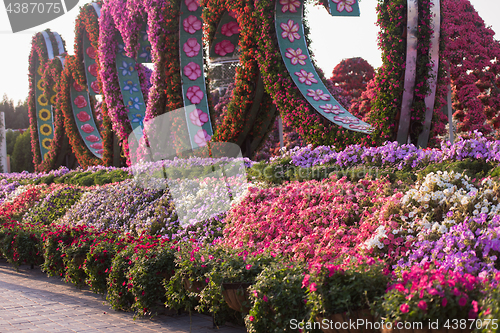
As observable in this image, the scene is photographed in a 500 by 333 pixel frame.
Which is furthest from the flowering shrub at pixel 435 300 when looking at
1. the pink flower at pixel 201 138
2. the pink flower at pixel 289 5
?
the pink flower at pixel 201 138

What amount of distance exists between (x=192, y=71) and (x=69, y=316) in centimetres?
675

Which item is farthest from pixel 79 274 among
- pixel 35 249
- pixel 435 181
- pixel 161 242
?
pixel 435 181

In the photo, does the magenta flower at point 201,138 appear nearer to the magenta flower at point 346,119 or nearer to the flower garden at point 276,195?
the flower garden at point 276,195

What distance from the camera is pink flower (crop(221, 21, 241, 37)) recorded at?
966 cm

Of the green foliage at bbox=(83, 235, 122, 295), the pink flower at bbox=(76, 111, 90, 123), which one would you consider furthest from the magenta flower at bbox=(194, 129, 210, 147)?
the pink flower at bbox=(76, 111, 90, 123)

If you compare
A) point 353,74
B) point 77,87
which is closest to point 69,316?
point 77,87

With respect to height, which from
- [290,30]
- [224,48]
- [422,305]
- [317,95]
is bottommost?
[422,305]

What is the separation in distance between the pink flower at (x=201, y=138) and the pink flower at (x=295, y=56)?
2.98 m

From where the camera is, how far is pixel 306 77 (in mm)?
7945

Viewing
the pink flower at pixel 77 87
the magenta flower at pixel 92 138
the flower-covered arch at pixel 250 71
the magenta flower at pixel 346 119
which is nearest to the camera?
the flower-covered arch at pixel 250 71

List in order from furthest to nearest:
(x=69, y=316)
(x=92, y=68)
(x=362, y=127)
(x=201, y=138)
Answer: (x=92, y=68)
(x=201, y=138)
(x=362, y=127)
(x=69, y=316)

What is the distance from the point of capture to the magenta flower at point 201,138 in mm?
10023

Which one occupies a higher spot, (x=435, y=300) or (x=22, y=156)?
(x=435, y=300)

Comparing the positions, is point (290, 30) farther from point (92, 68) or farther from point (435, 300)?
point (92, 68)
